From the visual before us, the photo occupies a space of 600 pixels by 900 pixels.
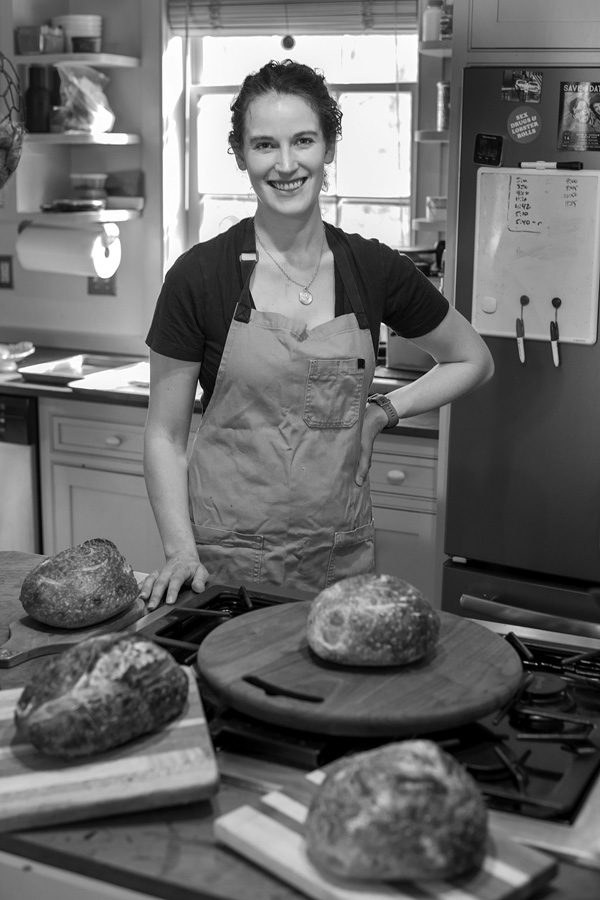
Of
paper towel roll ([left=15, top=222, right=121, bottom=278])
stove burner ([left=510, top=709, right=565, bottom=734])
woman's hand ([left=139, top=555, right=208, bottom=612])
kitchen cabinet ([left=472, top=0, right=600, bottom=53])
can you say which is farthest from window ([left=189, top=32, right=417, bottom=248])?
stove burner ([left=510, top=709, right=565, bottom=734])

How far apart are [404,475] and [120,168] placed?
1.57 metres

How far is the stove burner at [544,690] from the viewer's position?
1.17 metres

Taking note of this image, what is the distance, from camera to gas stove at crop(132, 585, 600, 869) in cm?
97

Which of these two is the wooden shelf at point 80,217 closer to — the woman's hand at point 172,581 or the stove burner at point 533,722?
the woman's hand at point 172,581

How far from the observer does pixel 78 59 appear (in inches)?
135

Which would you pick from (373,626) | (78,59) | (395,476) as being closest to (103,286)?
(78,59)

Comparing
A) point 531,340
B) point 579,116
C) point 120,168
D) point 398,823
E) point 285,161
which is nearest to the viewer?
point 398,823

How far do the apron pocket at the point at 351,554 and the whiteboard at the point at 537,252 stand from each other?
907mm

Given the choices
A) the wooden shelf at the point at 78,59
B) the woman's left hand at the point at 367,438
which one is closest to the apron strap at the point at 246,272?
the woman's left hand at the point at 367,438

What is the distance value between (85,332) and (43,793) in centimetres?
305

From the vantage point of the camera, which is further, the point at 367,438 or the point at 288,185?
the point at 367,438

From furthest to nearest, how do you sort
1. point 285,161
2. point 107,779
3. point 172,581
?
point 285,161 < point 172,581 < point 107,779

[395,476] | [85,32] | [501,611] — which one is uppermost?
[85,32]

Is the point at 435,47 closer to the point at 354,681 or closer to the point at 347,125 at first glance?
the point at 347,125
